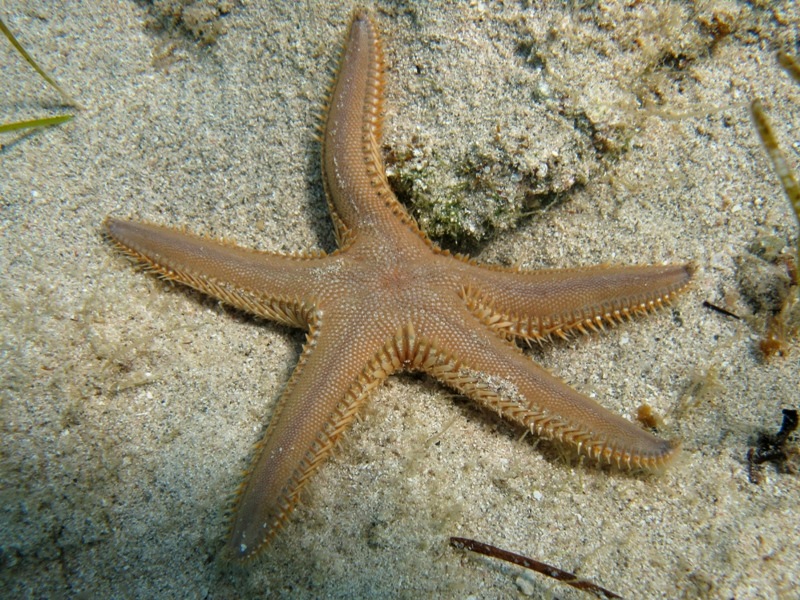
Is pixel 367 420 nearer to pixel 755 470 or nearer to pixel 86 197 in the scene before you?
pixel 755 470

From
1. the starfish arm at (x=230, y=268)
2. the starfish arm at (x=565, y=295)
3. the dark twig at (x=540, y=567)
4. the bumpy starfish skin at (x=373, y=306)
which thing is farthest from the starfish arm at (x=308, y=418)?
the dark twig at (x=540, y=567)

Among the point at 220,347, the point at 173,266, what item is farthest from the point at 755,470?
the point at 173,266

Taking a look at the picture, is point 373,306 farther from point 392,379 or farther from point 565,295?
point 565,295

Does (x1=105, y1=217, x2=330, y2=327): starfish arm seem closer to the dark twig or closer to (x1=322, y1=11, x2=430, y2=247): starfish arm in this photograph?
(x1=322, y1=11, x2=430, y2=247): starfish arm

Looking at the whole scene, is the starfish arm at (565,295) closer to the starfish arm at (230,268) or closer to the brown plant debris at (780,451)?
the brown plant debris at (780,451)

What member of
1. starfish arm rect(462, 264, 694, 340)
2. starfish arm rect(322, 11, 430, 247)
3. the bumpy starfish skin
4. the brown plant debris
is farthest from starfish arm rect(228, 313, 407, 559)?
the brown plant debris

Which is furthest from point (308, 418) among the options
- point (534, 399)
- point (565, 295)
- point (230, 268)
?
point (565, 295)

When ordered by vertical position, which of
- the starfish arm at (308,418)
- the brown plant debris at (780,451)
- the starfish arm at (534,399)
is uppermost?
the brown plant debris at (780,451)
